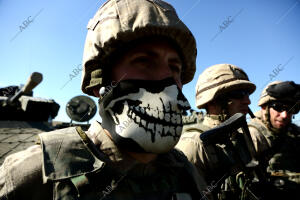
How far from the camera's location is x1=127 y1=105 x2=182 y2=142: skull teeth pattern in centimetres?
163

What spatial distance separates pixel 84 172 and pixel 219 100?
322cm

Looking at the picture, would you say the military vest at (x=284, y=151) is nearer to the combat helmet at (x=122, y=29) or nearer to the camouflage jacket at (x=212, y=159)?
the camouflage jacket at (x=212, y=159)

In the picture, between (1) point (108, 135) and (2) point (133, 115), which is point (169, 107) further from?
(1) point (108, 135)

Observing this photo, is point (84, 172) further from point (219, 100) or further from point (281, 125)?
point (281, 125)

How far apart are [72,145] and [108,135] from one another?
0.92 ft

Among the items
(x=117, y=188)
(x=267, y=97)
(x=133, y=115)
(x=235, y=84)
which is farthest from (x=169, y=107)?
(x=267, y=97)

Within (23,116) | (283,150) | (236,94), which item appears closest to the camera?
(236,94)

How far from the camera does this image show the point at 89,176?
4.99 feet

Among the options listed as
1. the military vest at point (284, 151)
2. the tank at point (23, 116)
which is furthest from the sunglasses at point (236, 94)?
the tank at point (23, 116)

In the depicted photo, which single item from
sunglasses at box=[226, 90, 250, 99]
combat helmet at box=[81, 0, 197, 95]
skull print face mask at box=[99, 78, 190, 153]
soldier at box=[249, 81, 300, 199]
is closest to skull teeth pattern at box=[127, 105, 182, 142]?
skull print face mask at box=[99, 78, 190, 153]

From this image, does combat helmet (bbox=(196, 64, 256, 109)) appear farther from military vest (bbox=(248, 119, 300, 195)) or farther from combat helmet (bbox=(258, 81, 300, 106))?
combat helmet (bbox=(258, 81, 300, 106))

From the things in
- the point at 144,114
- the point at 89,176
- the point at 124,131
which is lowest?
the point at 89,176

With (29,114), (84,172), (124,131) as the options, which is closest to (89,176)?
(84,172)

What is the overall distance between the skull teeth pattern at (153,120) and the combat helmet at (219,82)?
268cm
